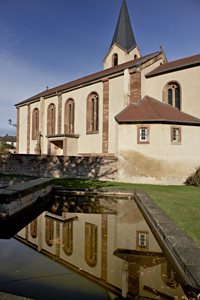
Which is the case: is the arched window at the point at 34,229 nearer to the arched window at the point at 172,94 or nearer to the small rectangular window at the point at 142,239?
the small rectangular window at the point at 142,239

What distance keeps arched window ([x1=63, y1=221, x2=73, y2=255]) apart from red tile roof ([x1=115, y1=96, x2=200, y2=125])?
10.2m

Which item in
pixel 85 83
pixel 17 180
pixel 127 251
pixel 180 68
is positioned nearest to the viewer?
pixel 127 251

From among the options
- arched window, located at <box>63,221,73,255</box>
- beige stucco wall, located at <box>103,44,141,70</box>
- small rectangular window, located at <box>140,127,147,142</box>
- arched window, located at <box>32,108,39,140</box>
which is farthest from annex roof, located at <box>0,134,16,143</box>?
arched window, located at <box>63,221,73,255</box>

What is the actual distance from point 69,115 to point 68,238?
21.2 meters

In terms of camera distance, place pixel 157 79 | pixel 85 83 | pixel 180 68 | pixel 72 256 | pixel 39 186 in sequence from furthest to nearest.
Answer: pixel 85 83 → pixel 157 79 → pixel 180 68 → pixel 39 186 → pixel 72 256

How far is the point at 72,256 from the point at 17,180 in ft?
37.6

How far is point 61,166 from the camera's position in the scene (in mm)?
16578

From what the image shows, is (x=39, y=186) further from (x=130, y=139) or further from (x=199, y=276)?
(x=130, y=139)

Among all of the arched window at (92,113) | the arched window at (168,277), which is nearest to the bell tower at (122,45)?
the arched window at (92,113)

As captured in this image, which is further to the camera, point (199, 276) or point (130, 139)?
point (130, 139)

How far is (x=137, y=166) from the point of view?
1427 centimetres

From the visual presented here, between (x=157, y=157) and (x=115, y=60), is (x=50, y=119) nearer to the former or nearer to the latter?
(x=115, y=60)

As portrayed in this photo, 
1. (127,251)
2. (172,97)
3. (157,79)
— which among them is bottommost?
(127,251)

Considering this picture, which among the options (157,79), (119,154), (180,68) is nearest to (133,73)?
(157,79)
